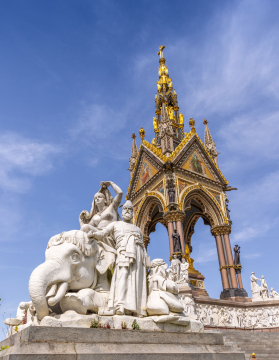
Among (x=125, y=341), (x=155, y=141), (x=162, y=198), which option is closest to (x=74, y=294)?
(x=125, y=341)

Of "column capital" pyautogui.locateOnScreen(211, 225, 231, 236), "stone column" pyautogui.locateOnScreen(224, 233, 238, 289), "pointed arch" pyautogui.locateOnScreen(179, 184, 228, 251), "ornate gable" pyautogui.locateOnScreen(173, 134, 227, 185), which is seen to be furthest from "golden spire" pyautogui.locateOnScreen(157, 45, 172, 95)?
"stone column" pyautogui.locateOnScreen(224, 233, 238, 289)

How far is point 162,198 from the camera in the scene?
2208cm

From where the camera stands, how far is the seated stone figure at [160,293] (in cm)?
369

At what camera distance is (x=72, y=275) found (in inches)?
136

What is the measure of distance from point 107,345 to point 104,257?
3.70ft

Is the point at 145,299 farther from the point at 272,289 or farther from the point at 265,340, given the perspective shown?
the point at 272,289

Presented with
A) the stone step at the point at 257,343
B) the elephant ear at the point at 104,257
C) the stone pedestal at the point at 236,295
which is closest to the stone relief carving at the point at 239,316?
the stone pedestal at the point at 236,295

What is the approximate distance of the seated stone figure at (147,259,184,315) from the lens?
369 centimetres

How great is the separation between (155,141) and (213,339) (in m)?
26.1

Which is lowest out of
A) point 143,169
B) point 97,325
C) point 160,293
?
point 97,325

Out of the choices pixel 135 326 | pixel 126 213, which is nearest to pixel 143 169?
pixel 126 213

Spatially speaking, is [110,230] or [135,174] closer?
[110,230]

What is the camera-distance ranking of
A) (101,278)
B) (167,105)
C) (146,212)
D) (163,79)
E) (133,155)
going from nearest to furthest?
(101,278) → (146,212) → (133,155) → (167,105) → (163,79)

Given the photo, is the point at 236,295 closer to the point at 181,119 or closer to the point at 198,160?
the point at 198,160
